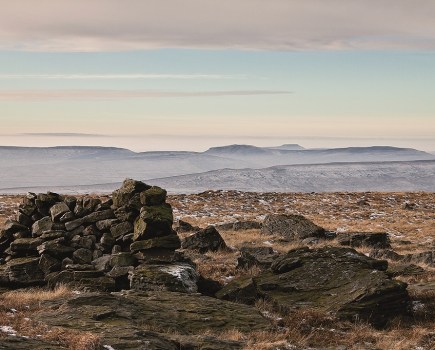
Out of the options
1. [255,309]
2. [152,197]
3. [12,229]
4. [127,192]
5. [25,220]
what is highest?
[127,192]

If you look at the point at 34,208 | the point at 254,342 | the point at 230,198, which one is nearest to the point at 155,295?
the point at 254,342

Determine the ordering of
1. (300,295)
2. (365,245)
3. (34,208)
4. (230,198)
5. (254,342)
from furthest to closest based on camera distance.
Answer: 1. (230,198)
2. (365,245)
3. (34,208)
4. (300,295)
5. (254,342)

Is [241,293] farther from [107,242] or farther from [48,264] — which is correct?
[48,264]

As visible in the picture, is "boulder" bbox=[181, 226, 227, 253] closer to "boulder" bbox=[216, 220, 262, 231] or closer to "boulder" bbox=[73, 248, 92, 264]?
"boulder" bbox=[73, 248, 92, 264]

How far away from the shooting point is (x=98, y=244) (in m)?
23.3

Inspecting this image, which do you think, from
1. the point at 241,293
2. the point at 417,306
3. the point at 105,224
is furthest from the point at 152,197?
the point at 417,306

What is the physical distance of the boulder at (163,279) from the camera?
18.7 m

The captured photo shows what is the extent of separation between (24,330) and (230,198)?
49960 millimetres

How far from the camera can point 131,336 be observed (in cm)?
1303

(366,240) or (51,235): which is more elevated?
(51,235)

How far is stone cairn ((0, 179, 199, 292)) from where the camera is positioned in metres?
19.8

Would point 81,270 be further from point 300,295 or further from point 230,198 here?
point 230,198

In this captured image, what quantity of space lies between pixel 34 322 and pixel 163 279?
529 cm

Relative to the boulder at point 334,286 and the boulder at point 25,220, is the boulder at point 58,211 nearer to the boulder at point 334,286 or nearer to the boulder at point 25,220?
the boulder at point 25,220
